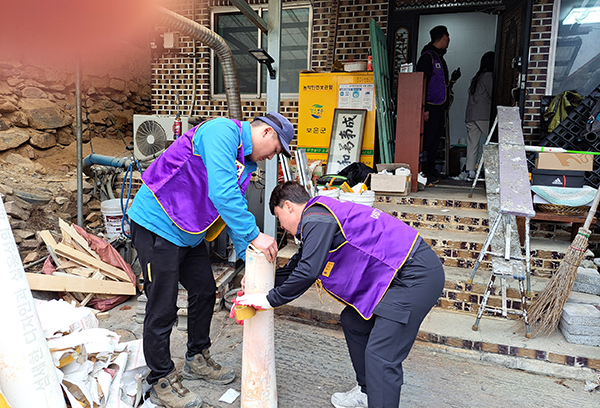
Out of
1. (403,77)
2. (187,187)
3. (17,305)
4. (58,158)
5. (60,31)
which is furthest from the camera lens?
(58,158)

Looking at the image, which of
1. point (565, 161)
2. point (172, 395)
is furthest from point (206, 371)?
point (565, 161)

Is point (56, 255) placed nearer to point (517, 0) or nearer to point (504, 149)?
point (504, 149)

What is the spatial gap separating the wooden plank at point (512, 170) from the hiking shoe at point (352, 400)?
1904 millimetres

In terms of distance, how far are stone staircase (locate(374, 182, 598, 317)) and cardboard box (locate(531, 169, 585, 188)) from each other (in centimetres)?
60

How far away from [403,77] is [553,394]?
169 inches

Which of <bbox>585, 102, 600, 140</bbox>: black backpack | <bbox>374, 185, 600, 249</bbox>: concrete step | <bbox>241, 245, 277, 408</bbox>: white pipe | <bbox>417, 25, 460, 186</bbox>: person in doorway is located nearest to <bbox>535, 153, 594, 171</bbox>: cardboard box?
<bbox>585, 102, 600, 140</bbox>: black backpack

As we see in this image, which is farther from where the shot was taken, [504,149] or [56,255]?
[56,255]

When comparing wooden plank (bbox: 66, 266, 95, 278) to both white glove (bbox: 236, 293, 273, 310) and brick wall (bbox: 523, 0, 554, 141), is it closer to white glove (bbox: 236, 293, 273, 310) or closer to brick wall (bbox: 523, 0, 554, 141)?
white glove (bbox: 236, 293, 273, 310)

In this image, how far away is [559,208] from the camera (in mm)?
4289

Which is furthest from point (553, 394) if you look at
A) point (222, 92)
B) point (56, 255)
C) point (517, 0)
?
point (222, 92)

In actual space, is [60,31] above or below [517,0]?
below

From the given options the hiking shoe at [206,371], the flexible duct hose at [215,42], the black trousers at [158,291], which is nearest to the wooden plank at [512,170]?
the hiking shoe at [206,371]

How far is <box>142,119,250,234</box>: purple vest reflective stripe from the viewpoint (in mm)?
2438

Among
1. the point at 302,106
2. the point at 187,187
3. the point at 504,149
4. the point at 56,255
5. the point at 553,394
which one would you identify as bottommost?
the point at 553,394
